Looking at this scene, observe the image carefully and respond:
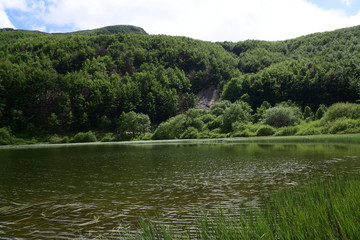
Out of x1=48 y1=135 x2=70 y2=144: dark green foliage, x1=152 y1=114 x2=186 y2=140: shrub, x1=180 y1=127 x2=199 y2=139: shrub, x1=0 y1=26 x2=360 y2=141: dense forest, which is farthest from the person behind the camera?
x1=48 y1=135 x2=70 y2=144: dark green foliage

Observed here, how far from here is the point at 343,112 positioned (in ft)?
239

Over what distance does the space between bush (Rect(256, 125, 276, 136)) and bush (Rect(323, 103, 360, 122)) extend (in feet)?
45.7

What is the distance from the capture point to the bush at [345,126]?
63281 mm

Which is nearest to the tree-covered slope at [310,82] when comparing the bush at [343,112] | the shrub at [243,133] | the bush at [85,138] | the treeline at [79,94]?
the treeline at [79,94]

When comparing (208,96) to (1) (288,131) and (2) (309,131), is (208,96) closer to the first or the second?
(1) (288,131)

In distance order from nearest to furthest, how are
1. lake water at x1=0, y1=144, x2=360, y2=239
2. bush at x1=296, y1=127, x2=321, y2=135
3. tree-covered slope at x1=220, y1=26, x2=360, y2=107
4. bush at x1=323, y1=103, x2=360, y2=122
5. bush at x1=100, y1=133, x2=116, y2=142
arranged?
lake water at x1=0, y1=144, x2=360, y2=239 < bush at x1=323, y1=103, x2=360, y2=122 < bush at x1=296, y1=127, x2=321, y2=135 < bush at x1=100, y1=133, x2=116, y2=142 < tree-covered slope at x1=220, y1=26, x2=360, y2=107

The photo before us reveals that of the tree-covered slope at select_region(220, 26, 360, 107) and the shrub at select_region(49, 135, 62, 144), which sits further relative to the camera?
the tree-covered slope at select_region(220, 26, 360, 107)

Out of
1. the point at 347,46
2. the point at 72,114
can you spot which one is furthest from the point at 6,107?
the point at 347,46

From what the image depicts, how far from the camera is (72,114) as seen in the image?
5581 inches

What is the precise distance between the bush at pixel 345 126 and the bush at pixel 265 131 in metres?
17.4

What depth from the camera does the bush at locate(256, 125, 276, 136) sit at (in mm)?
85000

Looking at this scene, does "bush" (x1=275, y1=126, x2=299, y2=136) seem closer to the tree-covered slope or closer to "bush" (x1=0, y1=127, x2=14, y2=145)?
the tree-covered slope

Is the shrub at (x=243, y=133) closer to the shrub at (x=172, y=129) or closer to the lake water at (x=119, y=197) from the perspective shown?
the shrub at (x=172, y=129)

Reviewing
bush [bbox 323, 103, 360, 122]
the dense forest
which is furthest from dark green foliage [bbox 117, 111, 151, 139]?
bush [bbox 323, 103, 360, 122]
